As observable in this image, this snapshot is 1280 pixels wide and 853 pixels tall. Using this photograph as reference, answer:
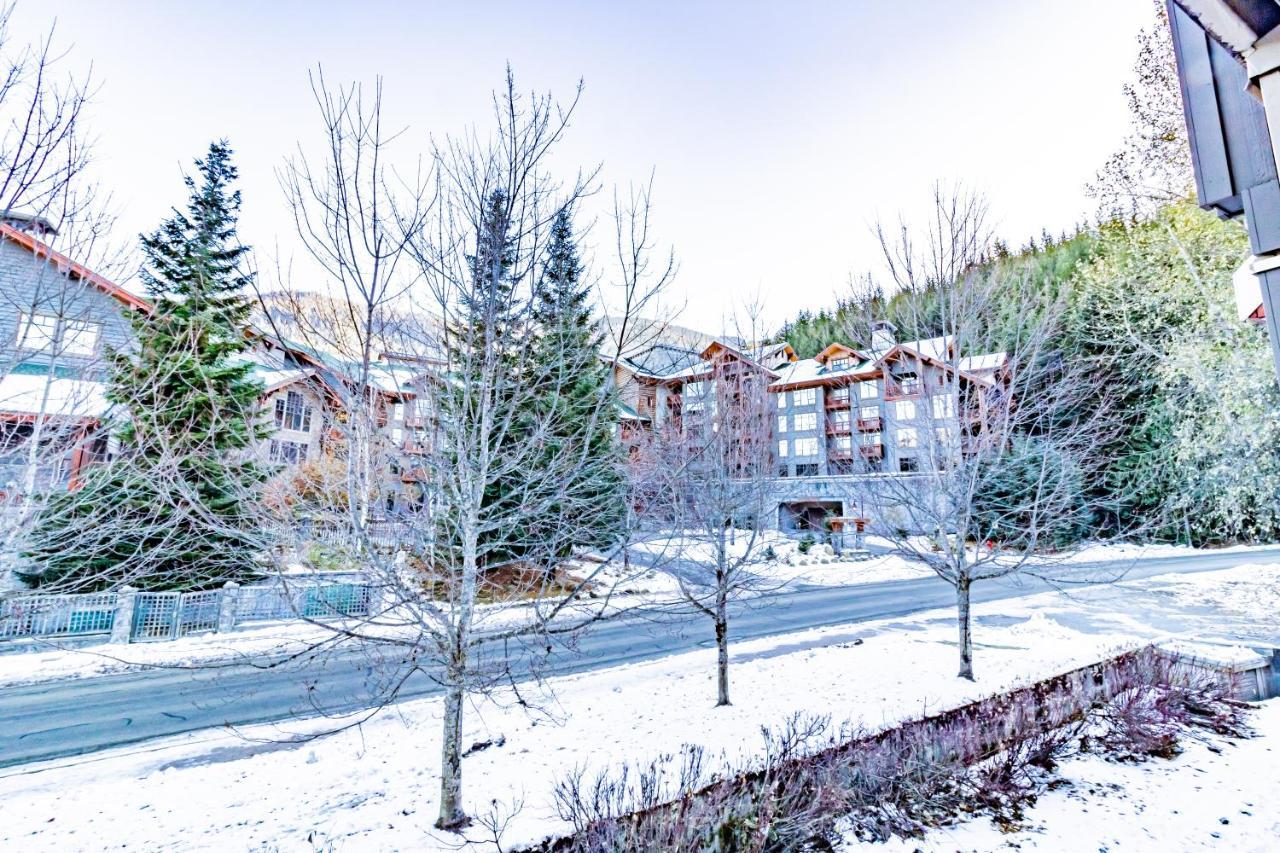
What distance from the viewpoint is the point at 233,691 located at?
27.2 ft

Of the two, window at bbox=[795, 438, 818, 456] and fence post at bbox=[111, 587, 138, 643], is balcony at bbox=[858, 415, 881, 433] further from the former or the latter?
fence post at bbox=[111, 587, 138, 643]

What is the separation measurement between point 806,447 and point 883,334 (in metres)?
28.8

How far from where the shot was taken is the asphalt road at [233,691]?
6562mm

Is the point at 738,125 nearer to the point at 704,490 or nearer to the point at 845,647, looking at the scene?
the point at 704,490

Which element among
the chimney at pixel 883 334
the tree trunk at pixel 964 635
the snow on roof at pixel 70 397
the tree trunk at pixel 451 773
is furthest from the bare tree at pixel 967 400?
the snow on roof at pixel 70 397

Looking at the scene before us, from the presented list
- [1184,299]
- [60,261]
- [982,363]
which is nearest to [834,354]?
[1184,299]

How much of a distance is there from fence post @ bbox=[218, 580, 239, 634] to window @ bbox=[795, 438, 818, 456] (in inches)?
1197

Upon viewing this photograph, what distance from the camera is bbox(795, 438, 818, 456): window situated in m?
35.0

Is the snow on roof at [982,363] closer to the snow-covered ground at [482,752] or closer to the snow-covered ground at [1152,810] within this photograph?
the snow-covered ground at [482,752]

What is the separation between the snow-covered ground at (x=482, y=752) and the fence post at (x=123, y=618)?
636 centimetres

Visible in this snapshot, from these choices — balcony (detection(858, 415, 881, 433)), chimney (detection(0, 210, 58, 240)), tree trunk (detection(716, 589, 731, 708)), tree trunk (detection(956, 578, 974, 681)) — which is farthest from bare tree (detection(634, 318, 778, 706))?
chimney (detection(0, 210, 58, 240))

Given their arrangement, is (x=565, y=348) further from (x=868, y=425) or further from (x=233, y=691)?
(x=868, y=425)

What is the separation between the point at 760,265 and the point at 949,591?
13.6 meters

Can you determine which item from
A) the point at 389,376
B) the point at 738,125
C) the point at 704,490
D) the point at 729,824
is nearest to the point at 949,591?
the point at 704,490
